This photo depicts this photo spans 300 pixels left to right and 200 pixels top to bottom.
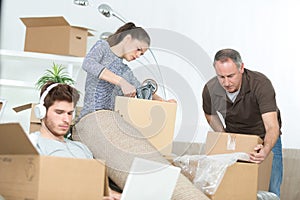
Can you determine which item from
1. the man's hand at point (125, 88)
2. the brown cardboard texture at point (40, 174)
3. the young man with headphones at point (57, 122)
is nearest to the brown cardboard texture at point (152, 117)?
the man's hand at point (125, 88)

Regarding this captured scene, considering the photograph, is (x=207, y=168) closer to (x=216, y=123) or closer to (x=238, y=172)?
A: (x=238, y=172)

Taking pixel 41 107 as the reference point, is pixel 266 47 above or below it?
above

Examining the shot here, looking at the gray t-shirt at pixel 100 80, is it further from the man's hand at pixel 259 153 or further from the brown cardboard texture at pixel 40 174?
the man's hand at pixel 259 153

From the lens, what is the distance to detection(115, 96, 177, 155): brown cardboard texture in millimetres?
2701

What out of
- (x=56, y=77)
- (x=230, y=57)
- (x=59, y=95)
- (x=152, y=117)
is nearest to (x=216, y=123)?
(x=230, y=57)

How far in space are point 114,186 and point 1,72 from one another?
6.75 feet

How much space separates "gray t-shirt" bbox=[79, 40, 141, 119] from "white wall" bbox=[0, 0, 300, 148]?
1.66 metres

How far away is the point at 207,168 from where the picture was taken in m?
2.71

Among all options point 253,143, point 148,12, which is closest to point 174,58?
point 148,12

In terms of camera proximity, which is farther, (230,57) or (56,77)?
(56,77)

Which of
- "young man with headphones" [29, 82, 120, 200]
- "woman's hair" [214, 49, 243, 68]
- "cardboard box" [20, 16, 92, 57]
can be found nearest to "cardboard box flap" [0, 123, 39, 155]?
"young man with headphones" [29, 82, 120, 200]

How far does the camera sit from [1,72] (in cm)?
438

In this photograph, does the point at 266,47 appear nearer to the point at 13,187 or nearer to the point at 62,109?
the point at 62,109

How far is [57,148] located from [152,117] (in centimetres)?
48
